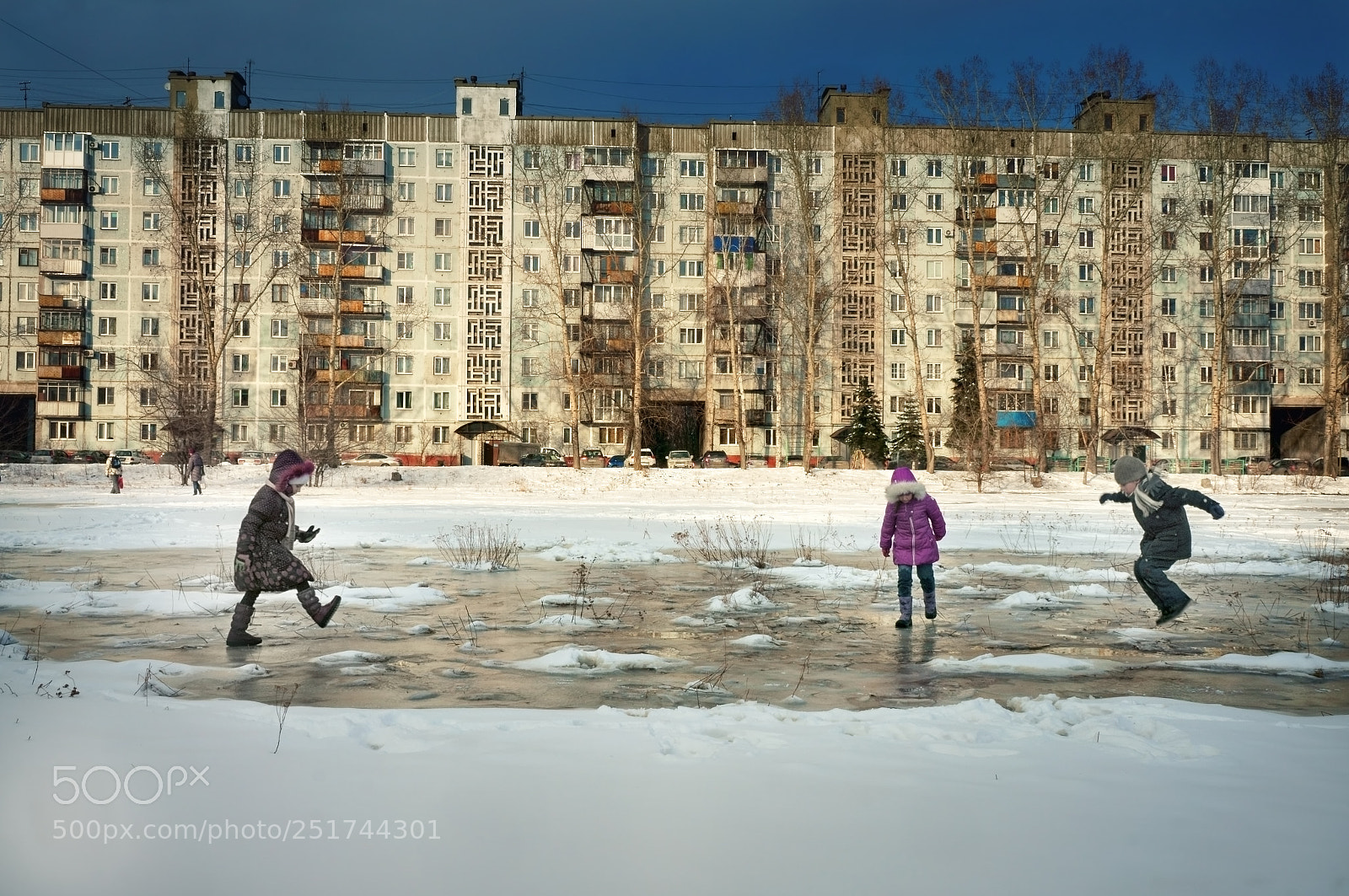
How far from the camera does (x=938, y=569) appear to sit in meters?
15.0

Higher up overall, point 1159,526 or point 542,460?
point 542,460

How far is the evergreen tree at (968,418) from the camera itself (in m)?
42.8

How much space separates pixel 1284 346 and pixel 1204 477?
38.3m

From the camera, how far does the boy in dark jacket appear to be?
1003cm

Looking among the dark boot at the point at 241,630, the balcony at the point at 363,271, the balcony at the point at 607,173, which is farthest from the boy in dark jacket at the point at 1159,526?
the balcony at the point at 363,271

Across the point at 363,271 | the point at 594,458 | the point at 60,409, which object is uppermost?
the point at 363,271

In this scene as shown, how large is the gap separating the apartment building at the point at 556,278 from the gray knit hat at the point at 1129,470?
58055mm

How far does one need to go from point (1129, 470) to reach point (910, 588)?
2592 mm

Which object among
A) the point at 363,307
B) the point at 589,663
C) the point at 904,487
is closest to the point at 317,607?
the point at 589,663

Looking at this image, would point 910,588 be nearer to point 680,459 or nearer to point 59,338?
point 680,459

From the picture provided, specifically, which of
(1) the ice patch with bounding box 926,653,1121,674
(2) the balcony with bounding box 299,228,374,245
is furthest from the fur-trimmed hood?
(2) the balcony with bounding box 299,228,374,245

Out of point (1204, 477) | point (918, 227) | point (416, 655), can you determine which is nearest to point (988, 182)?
point (918, 227)

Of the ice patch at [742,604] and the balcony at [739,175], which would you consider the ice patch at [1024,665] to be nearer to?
the ice patch at [742,604]

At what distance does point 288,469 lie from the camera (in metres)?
8.88
